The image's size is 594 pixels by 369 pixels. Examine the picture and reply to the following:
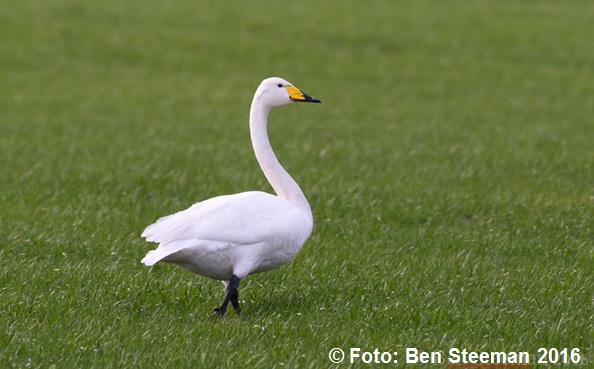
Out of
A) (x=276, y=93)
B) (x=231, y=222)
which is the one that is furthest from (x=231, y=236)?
(x=276, y=93)

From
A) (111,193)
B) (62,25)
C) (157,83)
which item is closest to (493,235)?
(111,193)

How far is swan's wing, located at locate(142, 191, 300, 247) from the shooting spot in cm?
668

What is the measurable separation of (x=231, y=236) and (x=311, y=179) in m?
5.79

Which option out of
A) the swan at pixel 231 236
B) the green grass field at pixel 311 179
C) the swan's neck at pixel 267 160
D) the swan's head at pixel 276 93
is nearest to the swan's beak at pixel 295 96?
the swan's head at pixel 276 93

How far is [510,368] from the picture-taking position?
19.7ft

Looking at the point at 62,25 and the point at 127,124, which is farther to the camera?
the point at 62,25

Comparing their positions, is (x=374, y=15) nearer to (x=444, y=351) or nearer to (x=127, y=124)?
(x=127, y=124)

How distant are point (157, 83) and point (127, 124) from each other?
17.7 feet

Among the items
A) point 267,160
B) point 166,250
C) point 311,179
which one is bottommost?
point 311,179

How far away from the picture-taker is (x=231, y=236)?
672 cm

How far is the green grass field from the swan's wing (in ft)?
1.78

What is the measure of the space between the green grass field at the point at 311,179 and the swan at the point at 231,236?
0.36 m

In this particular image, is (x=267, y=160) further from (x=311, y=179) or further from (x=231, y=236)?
(x=311, y=179)

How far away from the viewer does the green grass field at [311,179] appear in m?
6.55
